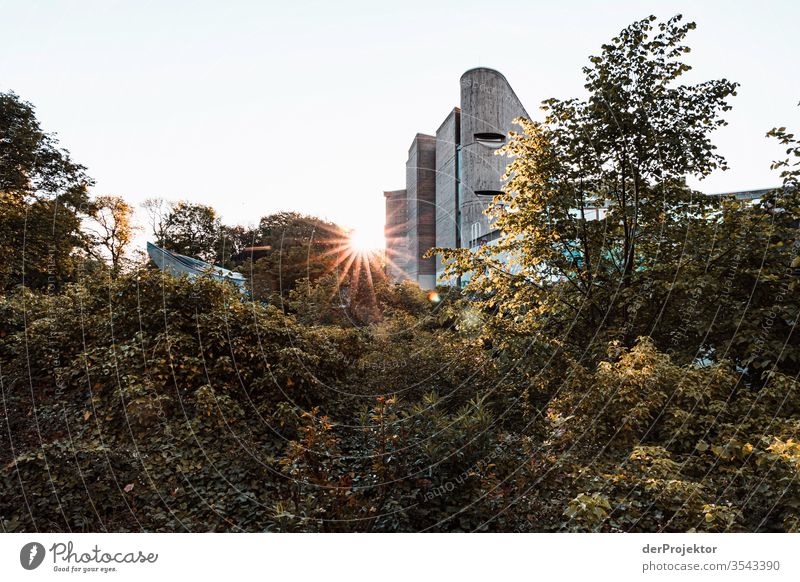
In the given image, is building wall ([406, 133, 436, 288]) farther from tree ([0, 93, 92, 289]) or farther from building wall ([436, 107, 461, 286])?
tree ([0, 93, 92, 289])

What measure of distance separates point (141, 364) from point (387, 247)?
2740 mm

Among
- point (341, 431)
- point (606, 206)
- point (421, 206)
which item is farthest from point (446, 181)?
point (341, 431)

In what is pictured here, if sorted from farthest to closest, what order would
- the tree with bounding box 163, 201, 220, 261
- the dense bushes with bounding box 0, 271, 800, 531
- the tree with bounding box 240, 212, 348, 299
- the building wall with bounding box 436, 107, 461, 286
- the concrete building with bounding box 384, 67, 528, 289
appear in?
the tree with bounding box 240, 212, 348, 299 < the building wall with bounding box 436, 107, 461, 286 < the concrete building with bounding box 384, 67, 528, 289 < the tree with bounding box 163, 201, 220, 261 < the dense bushes with bounding box 0, 271, 800, 531

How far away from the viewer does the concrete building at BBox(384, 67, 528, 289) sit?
3246 mm

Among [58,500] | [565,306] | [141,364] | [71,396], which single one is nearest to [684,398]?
[565,306]

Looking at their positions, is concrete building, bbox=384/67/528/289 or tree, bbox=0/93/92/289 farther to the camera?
concrete building, bbox=384/67/528/289

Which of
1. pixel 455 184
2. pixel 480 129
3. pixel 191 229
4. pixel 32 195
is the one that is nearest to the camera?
pixel 32 195

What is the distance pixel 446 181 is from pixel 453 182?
93 millimetres

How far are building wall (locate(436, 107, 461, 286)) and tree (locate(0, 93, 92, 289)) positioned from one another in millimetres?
2608

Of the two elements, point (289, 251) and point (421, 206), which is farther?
point (289, 251)

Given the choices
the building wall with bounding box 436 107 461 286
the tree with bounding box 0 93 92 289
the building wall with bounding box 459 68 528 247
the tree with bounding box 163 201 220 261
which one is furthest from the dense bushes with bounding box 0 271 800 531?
the building wall with bounding box 459 68 528 247

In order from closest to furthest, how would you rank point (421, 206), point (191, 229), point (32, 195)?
point (32, 195), point (191, 229), point (421, 206)

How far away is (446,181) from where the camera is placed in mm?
3877

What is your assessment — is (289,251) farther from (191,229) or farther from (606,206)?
(606,206)
